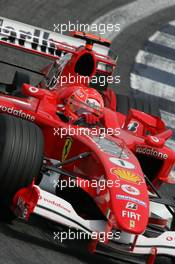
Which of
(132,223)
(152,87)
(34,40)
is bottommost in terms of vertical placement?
(152,87)

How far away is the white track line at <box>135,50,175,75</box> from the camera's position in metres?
16.6

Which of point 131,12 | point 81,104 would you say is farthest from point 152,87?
point 81,104

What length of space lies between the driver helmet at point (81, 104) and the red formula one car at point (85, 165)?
13 millimetres

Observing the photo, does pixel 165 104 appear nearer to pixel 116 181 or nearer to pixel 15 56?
pixel 15 56

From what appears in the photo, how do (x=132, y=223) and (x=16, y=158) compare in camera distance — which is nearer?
(x=132, y=223)

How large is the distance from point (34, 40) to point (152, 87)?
151 inches

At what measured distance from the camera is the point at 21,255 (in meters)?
8.37

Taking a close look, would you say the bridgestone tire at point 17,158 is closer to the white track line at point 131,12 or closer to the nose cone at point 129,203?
the nose cone at point 129,203

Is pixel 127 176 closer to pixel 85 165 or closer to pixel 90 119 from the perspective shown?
pixel 85 165

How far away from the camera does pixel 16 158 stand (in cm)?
877

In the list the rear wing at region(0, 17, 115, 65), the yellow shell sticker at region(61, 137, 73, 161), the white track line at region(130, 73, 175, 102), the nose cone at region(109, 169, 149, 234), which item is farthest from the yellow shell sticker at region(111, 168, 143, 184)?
the white track line at region(130, 73, 175, 102)

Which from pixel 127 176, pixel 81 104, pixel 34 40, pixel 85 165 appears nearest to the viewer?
pixel 127 176

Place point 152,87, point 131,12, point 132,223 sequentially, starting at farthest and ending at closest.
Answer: point 131,12 → point 152,87 → point 132,223

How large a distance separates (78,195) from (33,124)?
1.06 m
